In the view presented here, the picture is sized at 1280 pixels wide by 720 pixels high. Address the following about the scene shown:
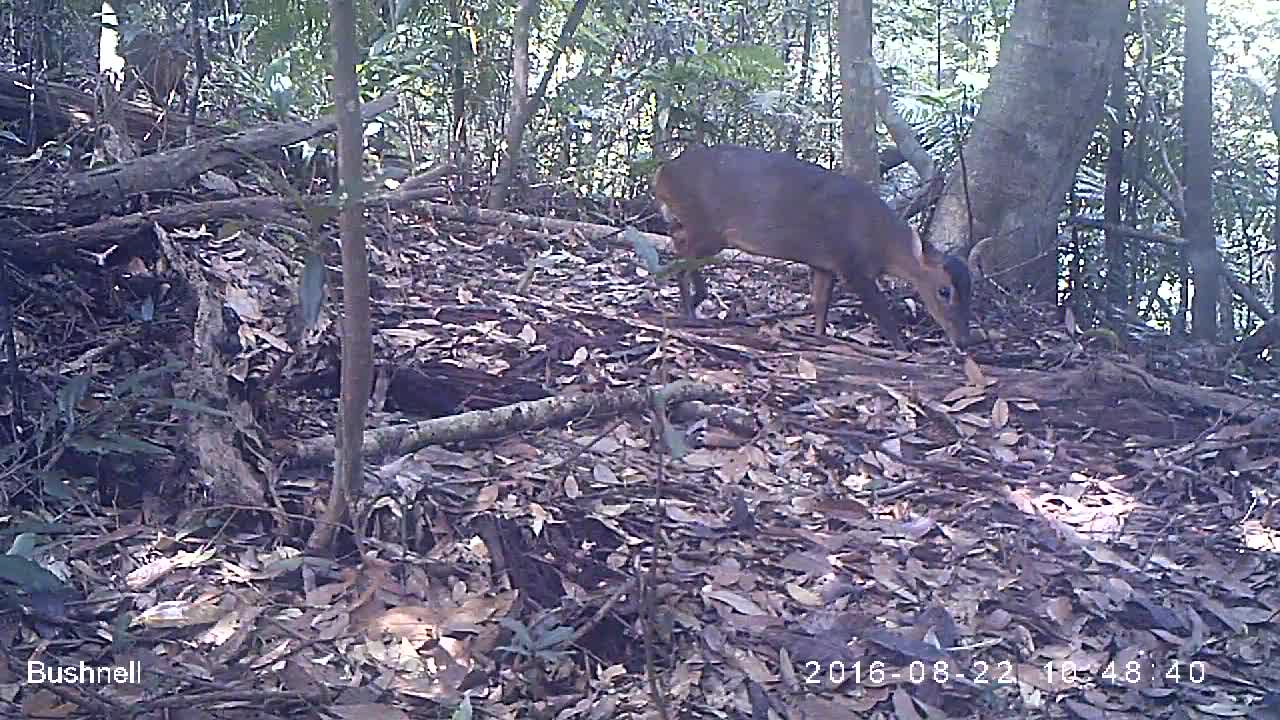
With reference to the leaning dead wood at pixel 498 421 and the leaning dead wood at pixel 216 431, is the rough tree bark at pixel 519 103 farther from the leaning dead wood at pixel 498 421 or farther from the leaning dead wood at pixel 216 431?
the leaning dead wood at pixel 216 431

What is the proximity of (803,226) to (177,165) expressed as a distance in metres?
2.78

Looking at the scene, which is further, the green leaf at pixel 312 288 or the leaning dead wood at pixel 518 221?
the leaning dead wood at pixel 518 221

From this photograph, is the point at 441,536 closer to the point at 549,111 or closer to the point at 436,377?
the point at 436,377

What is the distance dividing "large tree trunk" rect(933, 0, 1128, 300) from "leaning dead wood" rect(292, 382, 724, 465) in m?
2.20

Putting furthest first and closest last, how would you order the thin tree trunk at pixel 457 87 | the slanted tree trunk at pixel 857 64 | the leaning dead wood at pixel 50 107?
the thin tree trunk at pixel 457 87 → the slanted tree trunk at pixel 857 64 → the leaning dead wood at pixel 50 107

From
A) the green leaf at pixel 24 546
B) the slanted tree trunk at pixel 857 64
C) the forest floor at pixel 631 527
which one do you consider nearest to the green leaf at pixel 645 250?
the forest floor at pixel 631 527

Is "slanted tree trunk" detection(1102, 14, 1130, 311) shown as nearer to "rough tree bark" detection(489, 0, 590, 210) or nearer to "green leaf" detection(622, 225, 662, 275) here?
"rough tree bark" detection(489, 0, 590, 210)

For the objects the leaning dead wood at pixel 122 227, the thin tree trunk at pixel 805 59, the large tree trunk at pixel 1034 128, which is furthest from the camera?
the thin tree trunk at pixel 805 59

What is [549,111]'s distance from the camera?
296 inches

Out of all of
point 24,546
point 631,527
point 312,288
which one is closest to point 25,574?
point 24,546

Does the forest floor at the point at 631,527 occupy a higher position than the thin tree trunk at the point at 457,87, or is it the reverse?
the thin tree trunk at the point at 457,87

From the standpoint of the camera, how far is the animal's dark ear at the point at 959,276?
5859 millimetres

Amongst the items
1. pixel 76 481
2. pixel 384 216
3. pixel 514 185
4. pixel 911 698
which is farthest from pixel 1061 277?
pixel 76 481

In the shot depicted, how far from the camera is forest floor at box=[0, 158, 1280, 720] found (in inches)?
120
